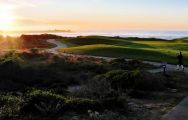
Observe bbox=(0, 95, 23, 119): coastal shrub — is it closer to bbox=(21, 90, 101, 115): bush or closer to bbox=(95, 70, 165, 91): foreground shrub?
bbox=(21, 90, 101, 115): bush

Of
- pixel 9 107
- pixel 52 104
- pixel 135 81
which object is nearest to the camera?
pixel 9 107

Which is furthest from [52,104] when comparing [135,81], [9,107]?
[135,81]

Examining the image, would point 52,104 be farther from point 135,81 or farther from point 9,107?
point 135,81

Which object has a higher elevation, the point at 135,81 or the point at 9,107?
the point at 9,107

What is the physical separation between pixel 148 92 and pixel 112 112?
23.1 ft

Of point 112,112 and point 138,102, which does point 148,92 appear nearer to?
point 138,102

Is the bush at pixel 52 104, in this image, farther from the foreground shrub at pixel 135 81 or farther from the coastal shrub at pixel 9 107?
the foreground shrub at pixel 135 81

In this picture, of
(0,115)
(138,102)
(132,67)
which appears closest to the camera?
(0,115)

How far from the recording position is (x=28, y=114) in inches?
522

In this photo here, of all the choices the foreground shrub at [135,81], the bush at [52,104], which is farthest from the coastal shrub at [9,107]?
the foreground shrub at [135,81]

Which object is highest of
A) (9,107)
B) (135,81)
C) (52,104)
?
(52,104)

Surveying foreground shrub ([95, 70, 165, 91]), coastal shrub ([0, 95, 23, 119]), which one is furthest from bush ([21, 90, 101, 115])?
foreground shrub ([95, 70, 165, 91])

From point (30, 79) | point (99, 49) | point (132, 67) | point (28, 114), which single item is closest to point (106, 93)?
point (28, 114)

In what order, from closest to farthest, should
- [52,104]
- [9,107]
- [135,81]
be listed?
[9,107]
[52,104]
[135,81]
